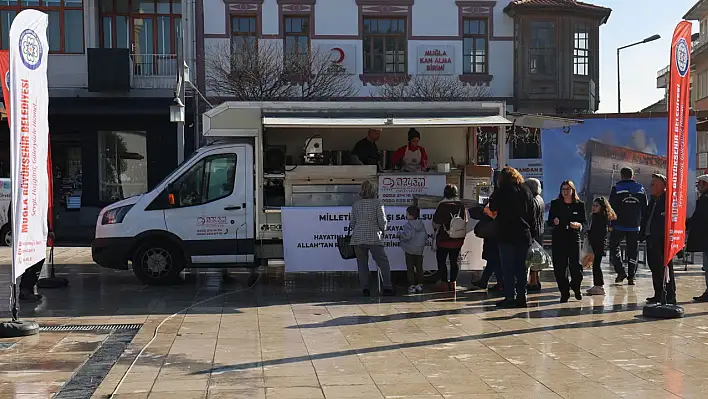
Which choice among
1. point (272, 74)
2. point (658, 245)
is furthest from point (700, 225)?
point (272, 74)

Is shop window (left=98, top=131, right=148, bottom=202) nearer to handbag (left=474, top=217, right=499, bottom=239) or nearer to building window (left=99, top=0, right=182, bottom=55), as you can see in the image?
building window (left=99, top=0, right=182, bottom=55)

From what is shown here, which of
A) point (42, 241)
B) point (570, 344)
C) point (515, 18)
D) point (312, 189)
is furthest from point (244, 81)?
point (570, 344)

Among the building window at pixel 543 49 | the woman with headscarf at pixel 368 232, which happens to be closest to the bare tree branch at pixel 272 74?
the building window at pixel 543 49

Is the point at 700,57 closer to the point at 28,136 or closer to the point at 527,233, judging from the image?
the point at 527,233

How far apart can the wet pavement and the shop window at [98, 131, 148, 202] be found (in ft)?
54.3

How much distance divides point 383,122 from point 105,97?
701 inches

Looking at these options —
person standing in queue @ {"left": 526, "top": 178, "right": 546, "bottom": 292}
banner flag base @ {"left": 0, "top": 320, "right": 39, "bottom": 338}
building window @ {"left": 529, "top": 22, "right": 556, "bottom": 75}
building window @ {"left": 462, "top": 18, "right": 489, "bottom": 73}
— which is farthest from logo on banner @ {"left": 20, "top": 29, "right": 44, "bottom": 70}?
building window @ {"left": 529, "top": 22, "right": 556, "bottom": 75}

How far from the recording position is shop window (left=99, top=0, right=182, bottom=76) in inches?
1089

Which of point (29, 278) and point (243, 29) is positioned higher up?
point (243, 29)

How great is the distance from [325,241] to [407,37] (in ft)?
62.6

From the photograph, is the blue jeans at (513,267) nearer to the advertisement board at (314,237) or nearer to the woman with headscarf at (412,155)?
the advertisement board at (314,237)

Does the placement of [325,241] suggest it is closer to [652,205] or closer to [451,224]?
[451,224]

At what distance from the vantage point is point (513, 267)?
1020 cm

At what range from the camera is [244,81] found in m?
25.5
